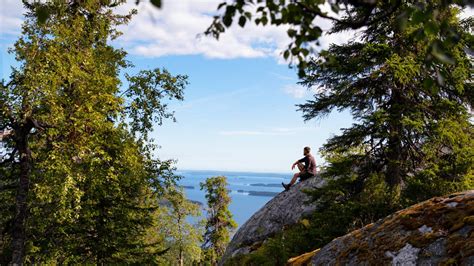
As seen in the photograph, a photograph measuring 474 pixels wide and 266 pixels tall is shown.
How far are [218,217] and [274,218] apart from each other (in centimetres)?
→ 2585

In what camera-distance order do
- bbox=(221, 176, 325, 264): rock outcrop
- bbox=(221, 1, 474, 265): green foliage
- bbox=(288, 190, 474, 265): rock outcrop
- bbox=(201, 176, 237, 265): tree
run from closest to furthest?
bbox=(288, 190, 474, 265): rock outcrop < bbox=(221, 1, 474, 265): green foliage < bbox=(221, 176, 325, 264): rock outcrop < bbox=(201, 176, 237, 265): tree

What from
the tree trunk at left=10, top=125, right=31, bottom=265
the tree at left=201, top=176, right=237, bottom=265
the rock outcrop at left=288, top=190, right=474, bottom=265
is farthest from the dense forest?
the tree at left=201, top=176, right=237, bottom=265

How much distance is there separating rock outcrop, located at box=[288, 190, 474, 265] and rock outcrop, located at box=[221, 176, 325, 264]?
27.6 ft

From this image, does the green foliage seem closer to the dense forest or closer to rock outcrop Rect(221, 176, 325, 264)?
the dense forest

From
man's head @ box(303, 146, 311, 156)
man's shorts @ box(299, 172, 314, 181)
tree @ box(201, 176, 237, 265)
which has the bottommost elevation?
tree @ box(201, 176, 237, 265)

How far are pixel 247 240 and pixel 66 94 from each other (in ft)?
28.8

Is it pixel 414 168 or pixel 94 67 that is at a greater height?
pixel 94 67

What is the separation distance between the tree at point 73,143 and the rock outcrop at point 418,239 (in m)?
8.13

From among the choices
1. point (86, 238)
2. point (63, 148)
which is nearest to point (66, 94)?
point (63, 148)

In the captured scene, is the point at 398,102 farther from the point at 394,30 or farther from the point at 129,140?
the point at 129,140

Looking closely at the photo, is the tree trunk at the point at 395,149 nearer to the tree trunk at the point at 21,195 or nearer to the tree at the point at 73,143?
the tree at the point at 73,143

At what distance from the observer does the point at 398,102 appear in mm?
11547

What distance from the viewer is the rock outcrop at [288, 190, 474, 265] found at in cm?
514

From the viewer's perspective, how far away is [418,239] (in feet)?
18.4
